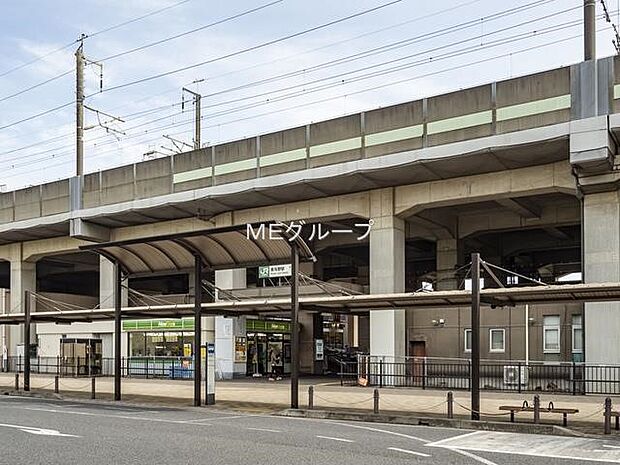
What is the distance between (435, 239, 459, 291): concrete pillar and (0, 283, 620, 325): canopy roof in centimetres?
1497

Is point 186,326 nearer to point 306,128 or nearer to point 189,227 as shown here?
point 189,227

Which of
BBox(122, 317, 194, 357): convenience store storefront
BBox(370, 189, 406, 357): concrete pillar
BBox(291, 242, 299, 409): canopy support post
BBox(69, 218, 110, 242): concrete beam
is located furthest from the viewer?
BBox(69, 218, 110, 242): concrete beam

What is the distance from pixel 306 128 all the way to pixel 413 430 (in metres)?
19.6

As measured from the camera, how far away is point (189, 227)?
42.8m

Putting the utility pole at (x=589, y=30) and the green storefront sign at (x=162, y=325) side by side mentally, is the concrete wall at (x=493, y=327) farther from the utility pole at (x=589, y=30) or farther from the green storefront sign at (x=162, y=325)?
the green storefront sign at (x=162, y=325)

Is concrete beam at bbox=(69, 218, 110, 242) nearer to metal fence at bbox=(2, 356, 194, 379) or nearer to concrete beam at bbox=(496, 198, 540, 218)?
metal fence at bbox=(2, 356, 194, 379)

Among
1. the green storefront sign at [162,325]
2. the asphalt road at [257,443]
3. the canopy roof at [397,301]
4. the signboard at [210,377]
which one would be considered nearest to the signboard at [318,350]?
the green storefront sign at [162,325]

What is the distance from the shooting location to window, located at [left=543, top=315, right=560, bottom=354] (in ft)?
112

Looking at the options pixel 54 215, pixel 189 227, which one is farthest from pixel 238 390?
pixel 54 215

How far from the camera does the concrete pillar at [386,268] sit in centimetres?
3459

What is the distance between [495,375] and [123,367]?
22084 mm

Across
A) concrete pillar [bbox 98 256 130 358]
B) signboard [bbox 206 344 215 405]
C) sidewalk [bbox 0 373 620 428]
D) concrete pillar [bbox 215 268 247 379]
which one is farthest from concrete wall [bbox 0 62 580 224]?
signboard [bbox 206 344 215 405]

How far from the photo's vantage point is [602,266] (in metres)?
28.4

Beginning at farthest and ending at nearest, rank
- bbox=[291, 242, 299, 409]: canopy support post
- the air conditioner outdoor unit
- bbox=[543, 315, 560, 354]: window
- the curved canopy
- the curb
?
bbox=[543, 315, 560, 354]: window
the air conditioner outdoor unit
the curved canopy
bbox=[291, 242, 299, 409]: canopy support post
the curb
